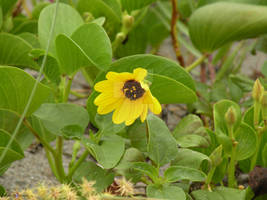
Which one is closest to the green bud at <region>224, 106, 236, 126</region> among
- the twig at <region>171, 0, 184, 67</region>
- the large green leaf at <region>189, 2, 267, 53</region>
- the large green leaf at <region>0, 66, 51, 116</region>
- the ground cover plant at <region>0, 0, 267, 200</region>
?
the ground cover plant at <region>0, 0, 267, 200</region>

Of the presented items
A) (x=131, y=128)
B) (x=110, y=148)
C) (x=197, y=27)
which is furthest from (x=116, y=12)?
(x=110, y=148)

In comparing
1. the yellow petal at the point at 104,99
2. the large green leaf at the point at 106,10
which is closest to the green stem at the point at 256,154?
the yellow petal at the point at 104,99

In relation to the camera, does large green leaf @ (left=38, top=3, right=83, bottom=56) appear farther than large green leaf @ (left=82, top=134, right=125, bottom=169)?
Yes

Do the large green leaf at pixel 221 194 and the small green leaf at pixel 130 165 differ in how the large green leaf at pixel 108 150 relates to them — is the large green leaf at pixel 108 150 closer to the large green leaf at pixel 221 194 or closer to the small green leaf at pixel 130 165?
the small green leaf at pixel 130 165

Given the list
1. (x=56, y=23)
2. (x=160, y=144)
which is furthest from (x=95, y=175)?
(x=56, y=23)

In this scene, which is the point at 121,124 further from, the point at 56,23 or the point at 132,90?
the point at 56,23

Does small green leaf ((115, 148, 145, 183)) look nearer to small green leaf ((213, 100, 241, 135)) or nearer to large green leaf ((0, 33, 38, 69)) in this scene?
small green leaf ((213, 100, 241, 135))
